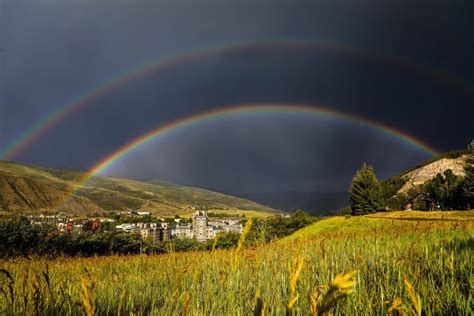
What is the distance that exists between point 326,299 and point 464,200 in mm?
57840

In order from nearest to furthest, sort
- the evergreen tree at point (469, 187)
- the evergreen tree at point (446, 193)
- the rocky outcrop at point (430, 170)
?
the evergreen tree at point (469, 187)
the evergreen tree at point (446, 193)
the rocky outcrop at point (430, 170)


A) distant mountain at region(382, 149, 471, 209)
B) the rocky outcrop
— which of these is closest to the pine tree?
distant mountain at region(382, 149, 471, 209)

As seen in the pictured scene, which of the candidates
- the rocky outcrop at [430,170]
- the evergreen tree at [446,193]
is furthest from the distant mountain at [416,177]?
the evergreen tree at [446,193]

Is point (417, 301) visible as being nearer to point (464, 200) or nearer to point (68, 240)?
point (68, 240)

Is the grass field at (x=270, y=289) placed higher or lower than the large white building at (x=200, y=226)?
higher

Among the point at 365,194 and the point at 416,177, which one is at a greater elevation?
the point at 416,177

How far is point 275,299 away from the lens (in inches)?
91.4

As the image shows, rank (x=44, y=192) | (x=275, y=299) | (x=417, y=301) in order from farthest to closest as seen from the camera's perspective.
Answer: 1. (x=44, y=192)
2. (x=275, y=299)
3. (x=417, y=301)

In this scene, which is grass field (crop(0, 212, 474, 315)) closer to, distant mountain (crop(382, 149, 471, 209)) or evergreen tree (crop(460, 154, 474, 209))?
evergreen tree (crop(460, 154, 474, 209))

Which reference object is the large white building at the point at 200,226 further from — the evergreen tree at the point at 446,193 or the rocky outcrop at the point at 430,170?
the evergreen tree at the point at 446,193

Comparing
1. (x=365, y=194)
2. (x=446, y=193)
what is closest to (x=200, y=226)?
(x=365, y=194)

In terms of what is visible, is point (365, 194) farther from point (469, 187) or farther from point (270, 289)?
point (270, 289)

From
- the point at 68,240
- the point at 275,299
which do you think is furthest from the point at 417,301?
the point at 68,240

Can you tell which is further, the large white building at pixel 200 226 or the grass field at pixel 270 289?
the large white building at pixel 200 226
